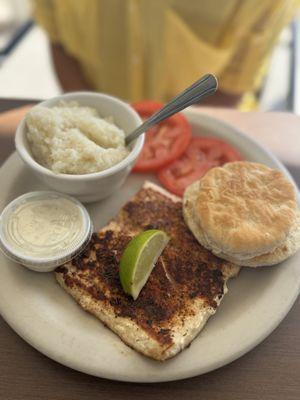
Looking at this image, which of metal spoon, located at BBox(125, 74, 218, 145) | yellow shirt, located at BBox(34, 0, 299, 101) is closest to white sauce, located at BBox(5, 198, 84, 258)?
metal spoon, located at BBox(125, 74, 218, 145)

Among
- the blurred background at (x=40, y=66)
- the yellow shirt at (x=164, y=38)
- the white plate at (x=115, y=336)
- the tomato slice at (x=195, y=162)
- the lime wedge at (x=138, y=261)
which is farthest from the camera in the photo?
the blurred background at (x=40, y=66)

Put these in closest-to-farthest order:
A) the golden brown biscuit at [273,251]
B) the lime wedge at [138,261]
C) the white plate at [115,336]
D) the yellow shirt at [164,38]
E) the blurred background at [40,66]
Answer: the white plate at [115,336]
the lime wedge at [138,261]
the golden brown biscuit at [273,251]
the yellow shirt at [164,38]
the blurred background at [40,66]

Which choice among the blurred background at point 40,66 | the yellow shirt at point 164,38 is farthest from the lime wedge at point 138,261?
the blurred background at point 40,66

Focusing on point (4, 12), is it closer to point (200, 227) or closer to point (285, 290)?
point (200, 227)

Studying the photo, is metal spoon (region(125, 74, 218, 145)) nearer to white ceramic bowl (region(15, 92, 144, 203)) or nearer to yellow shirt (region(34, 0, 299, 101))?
white ceramic bowl (region(15, 92, 144, 203))

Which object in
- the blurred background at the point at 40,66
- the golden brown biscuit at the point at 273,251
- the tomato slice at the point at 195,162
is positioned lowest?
the blurred background at the point at 40,66

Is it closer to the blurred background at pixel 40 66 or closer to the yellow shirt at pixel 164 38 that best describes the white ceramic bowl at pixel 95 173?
the yellow shirt at pixel 164 38

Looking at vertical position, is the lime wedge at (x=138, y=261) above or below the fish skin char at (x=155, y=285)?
above
